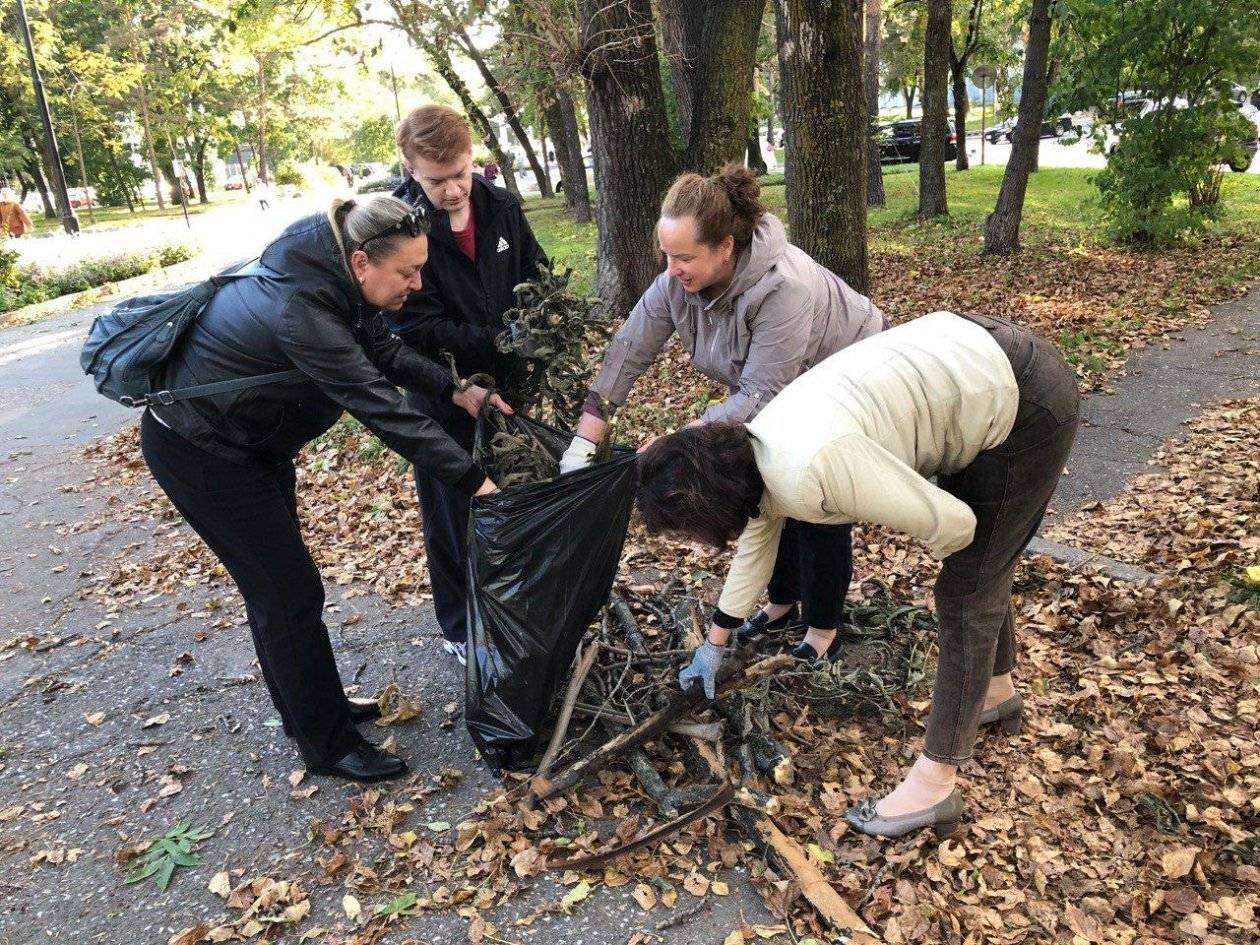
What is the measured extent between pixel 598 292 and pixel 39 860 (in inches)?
218

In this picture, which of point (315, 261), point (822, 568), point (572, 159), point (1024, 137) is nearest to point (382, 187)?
point (315, 261)

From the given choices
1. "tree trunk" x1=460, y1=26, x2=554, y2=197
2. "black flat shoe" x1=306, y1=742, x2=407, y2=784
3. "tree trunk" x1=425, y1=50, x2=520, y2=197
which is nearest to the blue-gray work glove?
"black flat shoe" x1=306, y1=742, x2=407, y2=784

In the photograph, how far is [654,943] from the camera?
85.1 inches

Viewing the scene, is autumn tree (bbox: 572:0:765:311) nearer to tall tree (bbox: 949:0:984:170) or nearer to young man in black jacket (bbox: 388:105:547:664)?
young man in black jacket (bbox: 388:105:547:664)

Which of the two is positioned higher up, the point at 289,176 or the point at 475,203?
the point at 289,176

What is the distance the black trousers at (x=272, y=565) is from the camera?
2406 mm

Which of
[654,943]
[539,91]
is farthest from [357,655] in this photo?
[539,91]

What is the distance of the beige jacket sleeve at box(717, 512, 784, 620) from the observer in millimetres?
2170

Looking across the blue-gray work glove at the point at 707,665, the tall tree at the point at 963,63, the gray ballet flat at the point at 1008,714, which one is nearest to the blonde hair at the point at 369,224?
the blue-gray work glove at the point at 707,665

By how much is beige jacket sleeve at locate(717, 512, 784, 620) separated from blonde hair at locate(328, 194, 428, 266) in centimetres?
117

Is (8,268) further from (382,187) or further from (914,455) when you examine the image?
(914,455)

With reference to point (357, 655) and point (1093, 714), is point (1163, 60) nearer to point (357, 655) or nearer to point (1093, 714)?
point (1093, 714)

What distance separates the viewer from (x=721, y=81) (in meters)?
7.05

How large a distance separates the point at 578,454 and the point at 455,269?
0.79 meters
